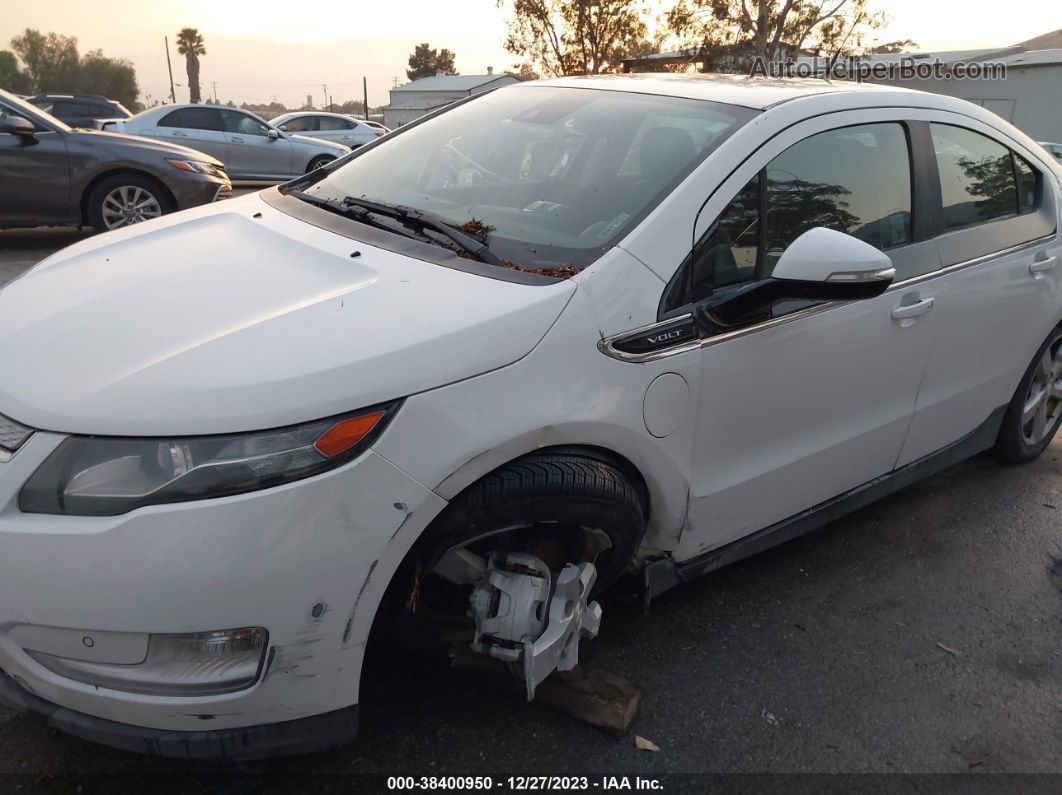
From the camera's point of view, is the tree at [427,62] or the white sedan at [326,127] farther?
the tree at [427,62]

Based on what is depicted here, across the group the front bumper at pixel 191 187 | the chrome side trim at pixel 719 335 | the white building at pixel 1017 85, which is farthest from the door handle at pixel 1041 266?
the white building at pixel 1017 85

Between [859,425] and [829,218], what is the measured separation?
679mm

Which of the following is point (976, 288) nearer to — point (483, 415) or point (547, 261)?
point (547, 261)

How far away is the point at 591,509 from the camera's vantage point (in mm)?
2188

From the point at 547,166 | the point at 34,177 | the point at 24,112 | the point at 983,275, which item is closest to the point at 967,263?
the point at 983,275

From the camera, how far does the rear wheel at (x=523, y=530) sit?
2.00 metres

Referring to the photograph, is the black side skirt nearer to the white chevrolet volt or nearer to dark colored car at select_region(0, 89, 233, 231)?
the white chevrolet volt

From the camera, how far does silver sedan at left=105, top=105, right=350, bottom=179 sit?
44.5 ft

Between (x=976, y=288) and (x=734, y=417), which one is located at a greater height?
(x=976, y=288)

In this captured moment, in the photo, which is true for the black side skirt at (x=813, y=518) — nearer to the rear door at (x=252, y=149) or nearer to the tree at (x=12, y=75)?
the rear door at (x=252, y=149)

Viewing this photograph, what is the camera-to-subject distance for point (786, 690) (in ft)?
8.41

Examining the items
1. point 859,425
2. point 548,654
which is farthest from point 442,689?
point 859,425

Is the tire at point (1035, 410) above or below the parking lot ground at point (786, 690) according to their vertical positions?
above

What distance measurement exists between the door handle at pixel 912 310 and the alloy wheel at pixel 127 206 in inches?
290
